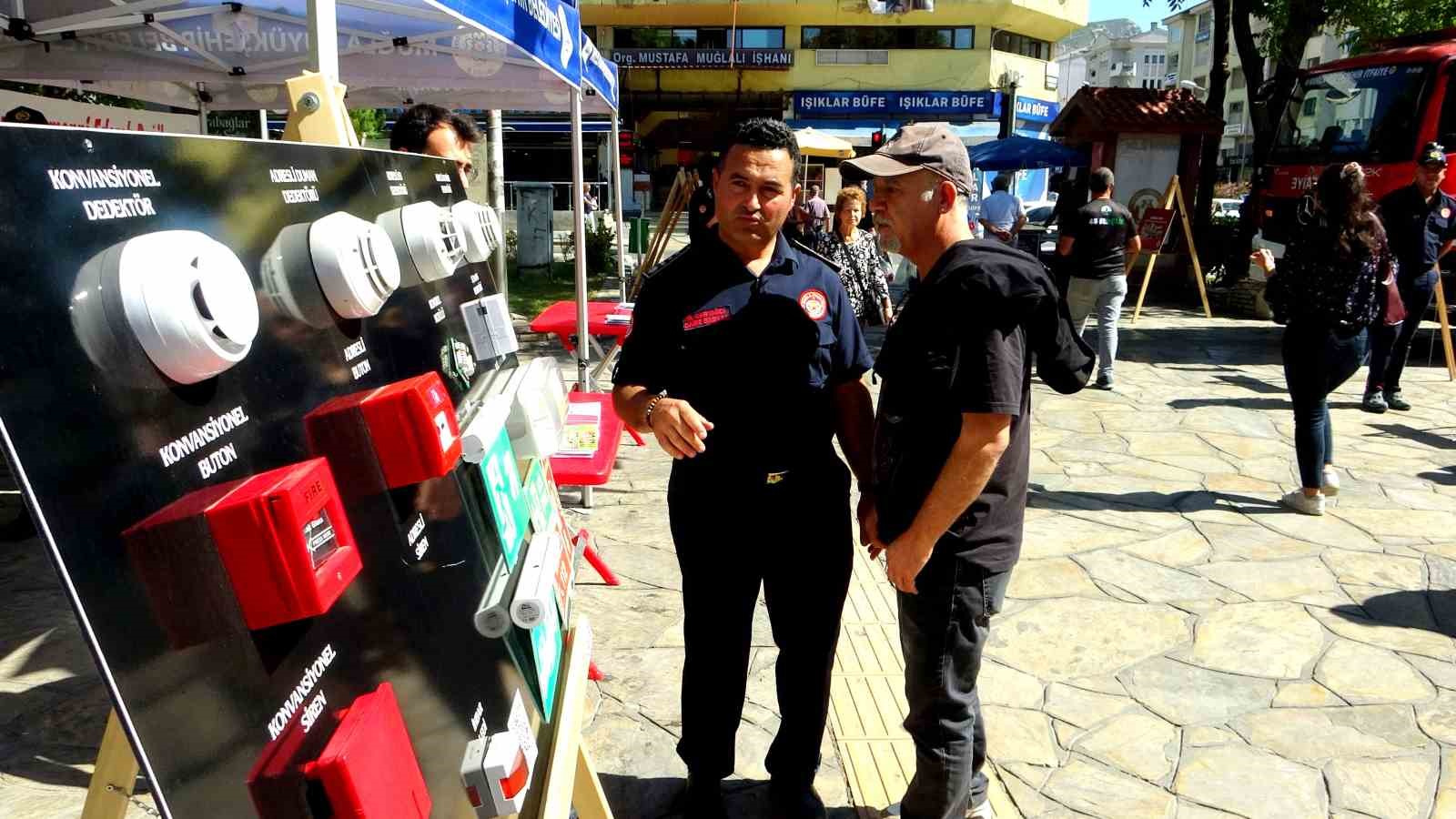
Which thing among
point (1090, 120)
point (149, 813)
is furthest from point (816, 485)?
point (1090, 120)

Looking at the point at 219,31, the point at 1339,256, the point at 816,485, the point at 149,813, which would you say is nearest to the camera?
the point at 816,485

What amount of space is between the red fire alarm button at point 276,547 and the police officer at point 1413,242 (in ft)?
A: 26.8

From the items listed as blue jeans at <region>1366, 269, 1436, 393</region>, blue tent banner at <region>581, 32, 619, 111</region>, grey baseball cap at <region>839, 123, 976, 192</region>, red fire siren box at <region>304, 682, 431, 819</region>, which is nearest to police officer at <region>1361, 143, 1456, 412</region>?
blue jeans at <region>1366, 269, 1436, 393</region>

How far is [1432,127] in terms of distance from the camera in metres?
9.74

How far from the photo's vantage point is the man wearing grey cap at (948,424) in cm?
206

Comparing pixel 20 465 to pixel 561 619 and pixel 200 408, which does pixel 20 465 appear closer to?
pixel 200 408

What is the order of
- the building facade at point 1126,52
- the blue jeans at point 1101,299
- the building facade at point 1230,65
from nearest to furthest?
1. the blue jeans at point 1101,299
2. the building facade at point 1230,65
3. the building facade at point 1126,52

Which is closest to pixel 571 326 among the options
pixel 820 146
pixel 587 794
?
pixel 587 794

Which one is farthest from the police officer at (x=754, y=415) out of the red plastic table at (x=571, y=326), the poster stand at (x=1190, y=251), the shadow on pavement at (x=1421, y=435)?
the poster stand at (x=1190, y=251)

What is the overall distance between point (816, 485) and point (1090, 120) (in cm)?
1345

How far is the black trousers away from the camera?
245 centimetres

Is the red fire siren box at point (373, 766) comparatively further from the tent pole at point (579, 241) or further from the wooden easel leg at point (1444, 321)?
the wooden easel leg at point (1444, 321)

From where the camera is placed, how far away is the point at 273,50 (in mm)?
5824

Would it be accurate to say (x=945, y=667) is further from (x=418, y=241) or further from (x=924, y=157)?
(x=418, y=241)
